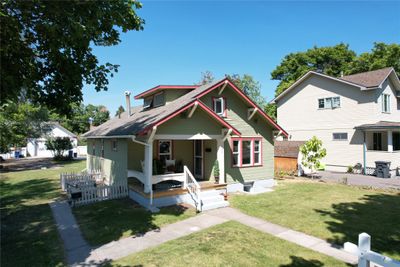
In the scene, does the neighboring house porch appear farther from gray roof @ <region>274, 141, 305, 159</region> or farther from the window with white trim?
Answer: the window with white trim

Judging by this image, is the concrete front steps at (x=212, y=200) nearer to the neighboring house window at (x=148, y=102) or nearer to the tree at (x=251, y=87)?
the neighboring house window at (x=148, y=102)

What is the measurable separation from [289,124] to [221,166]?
17.7 metres

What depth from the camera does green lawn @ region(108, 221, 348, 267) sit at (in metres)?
6.48

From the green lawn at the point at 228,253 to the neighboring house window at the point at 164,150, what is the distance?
719 cm

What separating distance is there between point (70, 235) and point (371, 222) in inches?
408

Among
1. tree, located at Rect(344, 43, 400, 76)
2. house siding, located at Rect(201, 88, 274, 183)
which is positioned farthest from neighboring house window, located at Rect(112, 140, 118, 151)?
tree, located at Rect(344, 43, 400, 76)

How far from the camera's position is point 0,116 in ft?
91.5

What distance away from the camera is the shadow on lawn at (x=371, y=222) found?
760 centimetres

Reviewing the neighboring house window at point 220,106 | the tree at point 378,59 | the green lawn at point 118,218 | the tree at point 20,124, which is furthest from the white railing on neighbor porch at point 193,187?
the tree at point 378,59

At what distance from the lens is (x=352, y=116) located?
23.3 meters

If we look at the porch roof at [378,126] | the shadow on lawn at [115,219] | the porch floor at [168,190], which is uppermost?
the porch roof at [378,126]

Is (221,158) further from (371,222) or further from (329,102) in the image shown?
(329,102)

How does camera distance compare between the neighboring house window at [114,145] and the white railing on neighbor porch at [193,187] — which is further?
the neighboring house window at [114,145]

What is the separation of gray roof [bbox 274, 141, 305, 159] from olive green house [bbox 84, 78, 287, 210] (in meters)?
5.87
